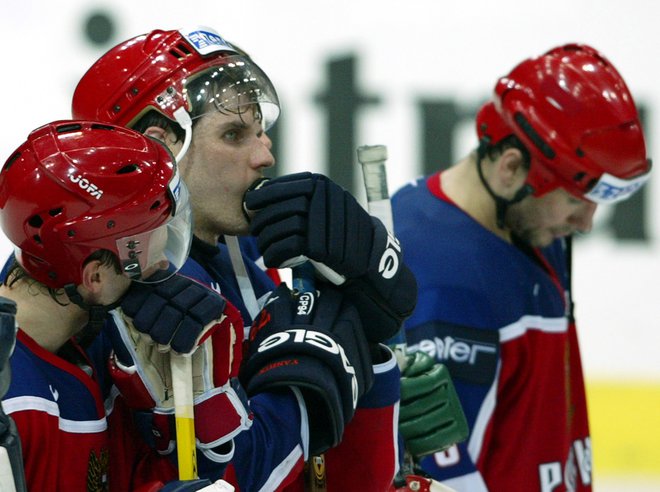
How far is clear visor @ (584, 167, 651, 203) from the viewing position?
9.59 feet

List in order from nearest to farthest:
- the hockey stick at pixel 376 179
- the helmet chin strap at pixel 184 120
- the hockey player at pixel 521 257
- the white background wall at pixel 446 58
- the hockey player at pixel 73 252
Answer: the hockey player at pixel 73 252
the helmet chin strap at pixel 184 120
the hockey stick at pixel 376 179
the hockey player at pixel 521 257
the white background wall at pixel 446 58

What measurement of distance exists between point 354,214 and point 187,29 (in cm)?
44

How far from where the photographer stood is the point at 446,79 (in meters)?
4.52

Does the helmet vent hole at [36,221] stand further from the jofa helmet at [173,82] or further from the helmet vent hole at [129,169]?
the jofa helmet at [173,82]

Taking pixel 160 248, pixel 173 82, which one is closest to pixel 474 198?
pixel 173 82

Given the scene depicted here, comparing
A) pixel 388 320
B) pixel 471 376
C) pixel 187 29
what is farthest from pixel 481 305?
pixel 187 29

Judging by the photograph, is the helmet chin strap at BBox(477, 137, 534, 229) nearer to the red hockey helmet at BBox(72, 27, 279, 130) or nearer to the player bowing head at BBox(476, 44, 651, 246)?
the player bowing head at BBox(476, 44, 651, 246)

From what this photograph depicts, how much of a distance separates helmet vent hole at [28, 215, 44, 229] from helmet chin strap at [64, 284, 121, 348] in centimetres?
9

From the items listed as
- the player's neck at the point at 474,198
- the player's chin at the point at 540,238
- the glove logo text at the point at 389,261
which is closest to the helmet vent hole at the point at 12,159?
the glove logo text at the point at 389,261

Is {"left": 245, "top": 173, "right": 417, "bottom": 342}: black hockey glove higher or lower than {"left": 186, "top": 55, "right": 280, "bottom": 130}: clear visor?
lower

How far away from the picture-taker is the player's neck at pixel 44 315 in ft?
5.99

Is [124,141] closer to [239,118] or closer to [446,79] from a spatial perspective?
[239,118]

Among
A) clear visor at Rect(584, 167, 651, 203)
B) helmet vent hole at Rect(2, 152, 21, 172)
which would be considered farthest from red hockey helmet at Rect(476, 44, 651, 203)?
helmet vent hole at Rect(2, 152, 21, 172)

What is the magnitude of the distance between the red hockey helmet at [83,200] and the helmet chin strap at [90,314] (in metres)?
0.02
